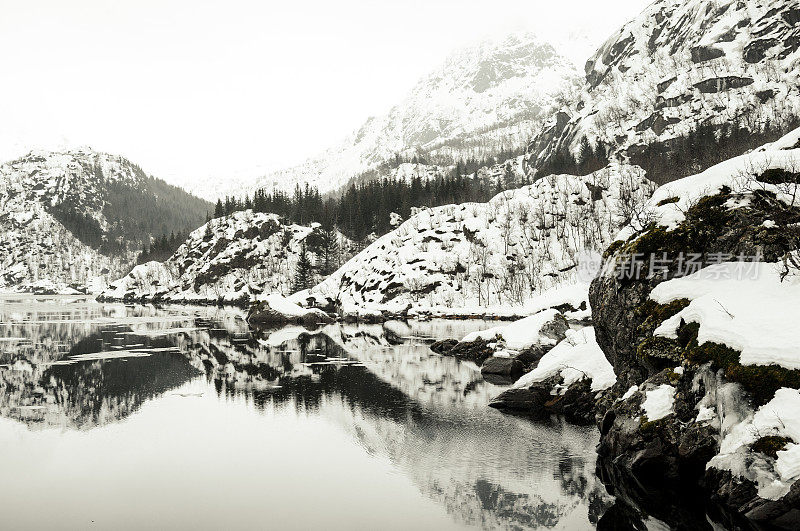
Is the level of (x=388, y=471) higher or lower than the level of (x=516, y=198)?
lower

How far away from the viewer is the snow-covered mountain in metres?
134

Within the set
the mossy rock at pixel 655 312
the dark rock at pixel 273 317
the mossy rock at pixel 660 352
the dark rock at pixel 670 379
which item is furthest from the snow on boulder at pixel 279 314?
the mossy rock at pixel 660 352

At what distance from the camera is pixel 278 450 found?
886 inches

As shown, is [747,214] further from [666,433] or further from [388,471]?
[388,471]

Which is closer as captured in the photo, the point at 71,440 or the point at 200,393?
the point at 71,440

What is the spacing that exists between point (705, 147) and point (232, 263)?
13837 cm

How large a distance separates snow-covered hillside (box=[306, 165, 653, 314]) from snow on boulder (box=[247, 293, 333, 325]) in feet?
48.6

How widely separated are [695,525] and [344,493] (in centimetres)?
1073

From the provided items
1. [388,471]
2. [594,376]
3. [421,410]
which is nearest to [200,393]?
[421,410]

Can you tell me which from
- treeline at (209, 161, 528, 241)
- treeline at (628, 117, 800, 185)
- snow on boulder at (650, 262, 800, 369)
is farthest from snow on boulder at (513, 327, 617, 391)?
treeline at (209, 161, 528, 241)

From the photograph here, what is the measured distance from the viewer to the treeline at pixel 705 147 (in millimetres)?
118312

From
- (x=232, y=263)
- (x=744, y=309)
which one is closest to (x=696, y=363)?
(x=744, y=309)

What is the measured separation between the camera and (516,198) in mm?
129125

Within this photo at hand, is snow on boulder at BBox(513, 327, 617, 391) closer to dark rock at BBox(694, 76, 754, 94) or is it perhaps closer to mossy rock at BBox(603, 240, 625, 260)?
mossy rock at BBox(603, 240, 625, 260)
